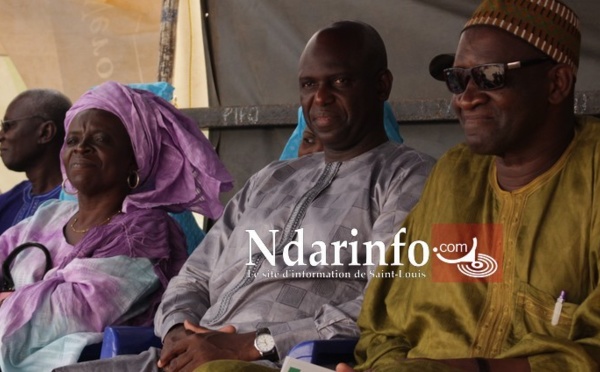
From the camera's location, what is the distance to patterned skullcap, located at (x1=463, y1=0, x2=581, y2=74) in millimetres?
3244

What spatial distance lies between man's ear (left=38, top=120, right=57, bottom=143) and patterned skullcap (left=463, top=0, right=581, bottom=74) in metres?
3.58

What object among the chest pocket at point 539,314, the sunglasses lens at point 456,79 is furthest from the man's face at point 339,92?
the chest pocket at point 539,314

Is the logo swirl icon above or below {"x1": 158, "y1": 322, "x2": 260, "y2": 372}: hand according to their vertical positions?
above

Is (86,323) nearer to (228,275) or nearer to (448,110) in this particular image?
(228,275)

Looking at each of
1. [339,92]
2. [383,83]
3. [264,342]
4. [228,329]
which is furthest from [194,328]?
[383,83]

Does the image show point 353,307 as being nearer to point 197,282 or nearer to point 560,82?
point 197,282

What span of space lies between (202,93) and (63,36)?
115cm

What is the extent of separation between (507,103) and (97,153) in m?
2.19

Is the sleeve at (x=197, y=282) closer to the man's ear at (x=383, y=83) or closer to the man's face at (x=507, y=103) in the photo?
the man's ear at (x=383, y=83)

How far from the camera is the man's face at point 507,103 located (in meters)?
3.24

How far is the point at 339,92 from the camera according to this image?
13.6ft

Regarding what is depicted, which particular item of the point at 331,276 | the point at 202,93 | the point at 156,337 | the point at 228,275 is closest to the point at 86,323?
the point at 156,337

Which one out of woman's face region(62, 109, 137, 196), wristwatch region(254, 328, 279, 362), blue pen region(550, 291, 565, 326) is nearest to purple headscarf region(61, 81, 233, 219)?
woman's face region(62, 109, 137, 196)

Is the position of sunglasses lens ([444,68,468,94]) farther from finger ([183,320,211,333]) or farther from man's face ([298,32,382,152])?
finger ([183,320,211,333])
